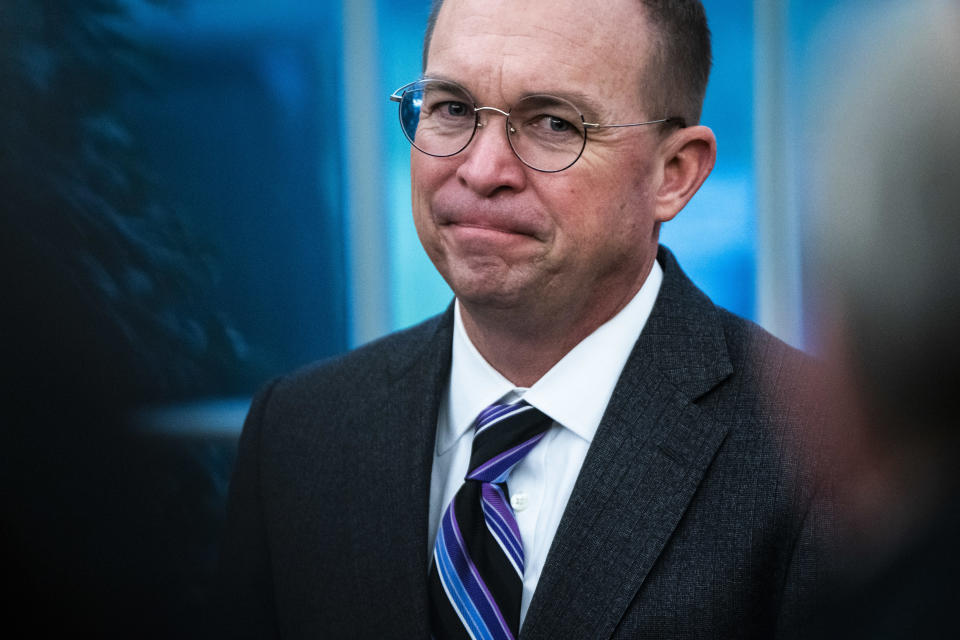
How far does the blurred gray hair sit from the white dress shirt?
110 cm

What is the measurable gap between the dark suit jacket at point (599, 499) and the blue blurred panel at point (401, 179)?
209cm

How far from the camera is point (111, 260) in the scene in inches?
15.1

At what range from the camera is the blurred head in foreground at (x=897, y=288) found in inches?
9.6

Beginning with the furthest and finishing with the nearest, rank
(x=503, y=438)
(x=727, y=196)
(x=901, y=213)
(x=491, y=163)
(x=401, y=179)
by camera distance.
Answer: (x=401, y=179)
(x=727, y=196)
(x=503, y=438)
(x=491, y=163)
(x=901, y=213)

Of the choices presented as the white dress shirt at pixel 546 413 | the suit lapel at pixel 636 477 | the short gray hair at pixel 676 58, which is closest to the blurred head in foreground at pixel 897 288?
the suit lapel at pixel 636 477

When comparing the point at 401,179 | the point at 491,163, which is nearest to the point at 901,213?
the point at 491,163

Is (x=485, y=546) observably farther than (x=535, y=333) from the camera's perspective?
No

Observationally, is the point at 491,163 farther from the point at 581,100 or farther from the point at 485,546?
the point at 485,546

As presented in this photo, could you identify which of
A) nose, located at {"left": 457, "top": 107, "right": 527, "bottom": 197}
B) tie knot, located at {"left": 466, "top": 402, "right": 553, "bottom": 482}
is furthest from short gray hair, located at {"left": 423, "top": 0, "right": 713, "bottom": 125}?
tie knot, located at {"left": 466, "top": 402, "right": 553, "bottom": 482}

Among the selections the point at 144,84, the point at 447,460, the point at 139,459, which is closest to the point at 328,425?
the point at 447,460

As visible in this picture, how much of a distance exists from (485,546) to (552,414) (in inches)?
9.6

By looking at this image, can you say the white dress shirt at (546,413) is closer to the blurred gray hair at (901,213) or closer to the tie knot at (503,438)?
the tie knot at (503,438)

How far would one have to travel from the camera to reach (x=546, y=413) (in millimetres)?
1421

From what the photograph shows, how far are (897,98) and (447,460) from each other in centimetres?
129
